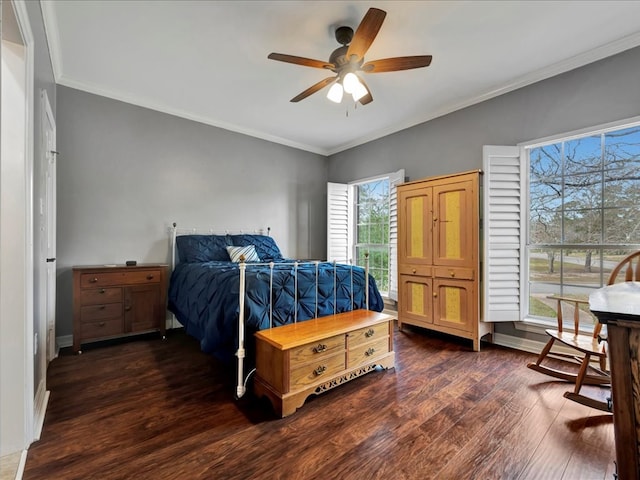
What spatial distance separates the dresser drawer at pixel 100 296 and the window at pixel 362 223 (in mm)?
2810

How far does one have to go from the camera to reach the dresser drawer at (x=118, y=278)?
2808mm

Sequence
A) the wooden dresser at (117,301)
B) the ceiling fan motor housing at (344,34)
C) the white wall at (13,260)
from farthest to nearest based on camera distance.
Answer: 1. the wooden dresser at (117,301)
2. the ceiling fan motor housing at (344,34)
3. the white wall at (13,260)

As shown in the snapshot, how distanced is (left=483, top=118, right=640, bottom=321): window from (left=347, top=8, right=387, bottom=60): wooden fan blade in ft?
5.81

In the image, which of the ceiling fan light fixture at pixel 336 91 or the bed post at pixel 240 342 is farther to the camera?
the ceiling fan light fixture at pixel 336 91

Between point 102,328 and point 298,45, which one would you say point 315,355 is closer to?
point 102,328

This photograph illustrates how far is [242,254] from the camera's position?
3.57 meters

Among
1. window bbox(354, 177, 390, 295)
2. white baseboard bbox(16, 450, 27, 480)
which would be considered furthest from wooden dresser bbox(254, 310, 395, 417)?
window bbox(354, 177, 390, 295)

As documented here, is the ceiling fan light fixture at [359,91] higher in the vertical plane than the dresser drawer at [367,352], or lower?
higher

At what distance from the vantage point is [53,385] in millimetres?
2158

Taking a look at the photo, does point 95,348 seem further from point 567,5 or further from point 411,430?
point 567,5

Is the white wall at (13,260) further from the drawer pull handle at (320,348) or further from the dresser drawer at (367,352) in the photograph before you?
the dresser drawer at (367,352)

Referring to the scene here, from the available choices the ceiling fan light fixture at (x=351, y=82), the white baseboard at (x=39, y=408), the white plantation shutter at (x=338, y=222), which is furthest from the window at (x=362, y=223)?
the white baseboard at (x=39, y=408)

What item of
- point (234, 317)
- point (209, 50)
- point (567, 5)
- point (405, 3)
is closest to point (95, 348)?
point (234, 317)

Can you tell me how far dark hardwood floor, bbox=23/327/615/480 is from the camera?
1.40 meters
